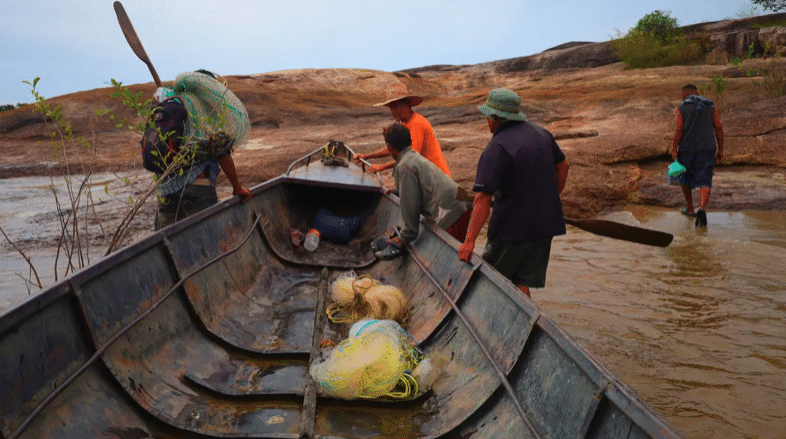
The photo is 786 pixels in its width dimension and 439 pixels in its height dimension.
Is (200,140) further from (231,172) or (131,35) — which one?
(131,35)

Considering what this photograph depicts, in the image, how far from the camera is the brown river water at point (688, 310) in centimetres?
361

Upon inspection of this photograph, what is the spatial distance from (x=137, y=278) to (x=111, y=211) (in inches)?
345

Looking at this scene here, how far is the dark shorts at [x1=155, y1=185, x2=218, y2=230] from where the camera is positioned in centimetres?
487

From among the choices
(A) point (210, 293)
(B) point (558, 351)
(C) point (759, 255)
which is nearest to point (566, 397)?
(B) point (558, 351)

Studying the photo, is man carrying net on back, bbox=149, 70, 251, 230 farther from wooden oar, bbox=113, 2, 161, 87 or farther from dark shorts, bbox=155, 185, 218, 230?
wooden oar, bbox=113, 2, 161, 87

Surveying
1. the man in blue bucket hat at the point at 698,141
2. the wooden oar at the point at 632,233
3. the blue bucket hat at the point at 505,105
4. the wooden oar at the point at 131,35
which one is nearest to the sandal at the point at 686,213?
the man in blue bucket hat at the point at 698,141

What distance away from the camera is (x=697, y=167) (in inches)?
326

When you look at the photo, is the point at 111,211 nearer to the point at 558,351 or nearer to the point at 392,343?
the point at 392,343

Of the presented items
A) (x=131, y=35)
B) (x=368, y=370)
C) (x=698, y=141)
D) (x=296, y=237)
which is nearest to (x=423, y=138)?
(x=296, y=237)

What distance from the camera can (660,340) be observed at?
15.0ft

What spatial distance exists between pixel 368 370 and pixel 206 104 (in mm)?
2920

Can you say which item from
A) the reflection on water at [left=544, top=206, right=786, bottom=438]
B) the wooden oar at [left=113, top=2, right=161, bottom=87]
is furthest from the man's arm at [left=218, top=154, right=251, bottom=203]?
the reflection on water at [left=544, top=206, right=786, bottom=438]

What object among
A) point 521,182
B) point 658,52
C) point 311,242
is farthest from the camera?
point 658,52

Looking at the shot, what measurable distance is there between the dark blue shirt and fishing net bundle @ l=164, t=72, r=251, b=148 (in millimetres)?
2253
